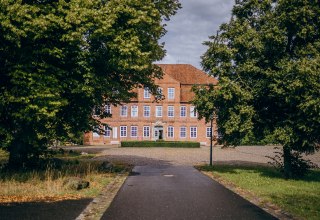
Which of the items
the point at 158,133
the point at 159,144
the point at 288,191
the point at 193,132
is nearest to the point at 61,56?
the point at 288,191

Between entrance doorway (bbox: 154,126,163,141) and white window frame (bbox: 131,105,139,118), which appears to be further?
white window frame (bbox: 131,105,139,118)

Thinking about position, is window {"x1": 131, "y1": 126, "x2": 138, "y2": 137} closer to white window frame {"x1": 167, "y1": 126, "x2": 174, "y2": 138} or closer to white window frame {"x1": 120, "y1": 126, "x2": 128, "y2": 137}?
white window frame {"x1": 120, "y1": 126, "x2": 128, "y2": 137}

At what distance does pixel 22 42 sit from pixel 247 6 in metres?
11.8

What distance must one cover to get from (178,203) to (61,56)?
775 centimetres

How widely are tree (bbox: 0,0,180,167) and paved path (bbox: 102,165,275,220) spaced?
4412mm

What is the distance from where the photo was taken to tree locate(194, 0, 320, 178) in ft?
50.8

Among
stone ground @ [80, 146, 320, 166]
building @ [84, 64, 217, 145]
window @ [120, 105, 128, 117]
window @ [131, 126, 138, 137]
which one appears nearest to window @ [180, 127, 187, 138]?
building @ [84, 64, 217, 145]

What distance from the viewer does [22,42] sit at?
14.0 metres

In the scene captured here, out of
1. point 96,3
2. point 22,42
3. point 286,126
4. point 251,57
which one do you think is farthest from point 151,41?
point 286,126

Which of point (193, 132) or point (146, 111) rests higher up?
point (146, 111)

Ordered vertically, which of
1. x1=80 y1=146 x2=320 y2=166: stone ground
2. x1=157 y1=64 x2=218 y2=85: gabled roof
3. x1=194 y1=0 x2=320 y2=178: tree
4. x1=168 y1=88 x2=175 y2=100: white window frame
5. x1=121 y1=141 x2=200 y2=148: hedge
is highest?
x1=157 y1=64 x2=218 y2=85: gabled roof

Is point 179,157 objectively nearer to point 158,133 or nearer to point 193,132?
point 158,133

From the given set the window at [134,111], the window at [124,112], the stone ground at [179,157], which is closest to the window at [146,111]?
the window at [134,111]

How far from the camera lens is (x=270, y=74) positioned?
16344 mm
